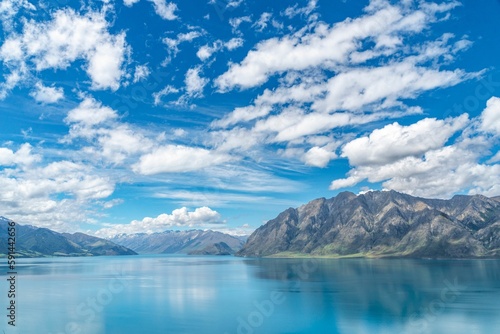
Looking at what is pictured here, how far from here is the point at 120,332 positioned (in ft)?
322

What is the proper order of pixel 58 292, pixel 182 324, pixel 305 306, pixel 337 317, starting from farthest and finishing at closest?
pixel 58 292, pixel 305 306, pixel 337 317, pixel 182 324

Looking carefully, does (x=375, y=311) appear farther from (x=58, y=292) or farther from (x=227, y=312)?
(x=58, y=292)

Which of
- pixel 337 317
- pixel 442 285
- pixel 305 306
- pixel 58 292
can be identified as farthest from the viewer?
pixel 442 285

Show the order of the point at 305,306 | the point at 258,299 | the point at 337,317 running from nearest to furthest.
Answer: the point at 337,317 < the point at 305,306 < the point at 258,299

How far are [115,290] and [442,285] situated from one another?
16969 centimetres

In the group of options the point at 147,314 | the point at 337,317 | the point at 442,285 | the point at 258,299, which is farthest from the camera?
the point at 442,285

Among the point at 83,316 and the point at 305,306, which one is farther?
the point at 305,306

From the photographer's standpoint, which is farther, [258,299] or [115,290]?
[115,290]

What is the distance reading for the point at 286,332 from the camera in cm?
9756

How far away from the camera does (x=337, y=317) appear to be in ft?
378

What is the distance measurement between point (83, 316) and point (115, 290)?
71145mm

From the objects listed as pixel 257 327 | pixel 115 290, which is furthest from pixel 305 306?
pixel 115 290

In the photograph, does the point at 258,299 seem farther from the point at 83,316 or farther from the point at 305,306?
the point at 83,316

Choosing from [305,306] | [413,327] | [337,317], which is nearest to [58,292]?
[305,306]
